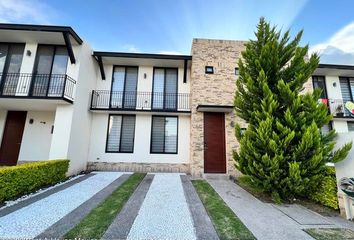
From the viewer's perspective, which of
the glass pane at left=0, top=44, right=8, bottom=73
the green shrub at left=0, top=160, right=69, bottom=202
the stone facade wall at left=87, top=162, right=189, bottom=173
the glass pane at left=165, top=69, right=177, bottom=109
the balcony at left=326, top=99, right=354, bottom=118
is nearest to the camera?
the green shrub at left=0, top=160, right=69, bottom=202

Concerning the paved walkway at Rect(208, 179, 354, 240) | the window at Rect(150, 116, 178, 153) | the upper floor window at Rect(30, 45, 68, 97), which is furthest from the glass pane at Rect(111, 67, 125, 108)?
the paved walkway at Rect(208, 179, 354, 240)

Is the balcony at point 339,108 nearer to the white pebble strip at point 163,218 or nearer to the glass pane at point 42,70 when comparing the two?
the white pebble strip at point 163,218

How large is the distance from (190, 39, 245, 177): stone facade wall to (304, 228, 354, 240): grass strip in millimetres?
5101

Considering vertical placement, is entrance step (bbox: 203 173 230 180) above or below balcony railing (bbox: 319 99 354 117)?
below

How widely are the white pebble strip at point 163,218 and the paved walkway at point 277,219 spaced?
1240 millimetres

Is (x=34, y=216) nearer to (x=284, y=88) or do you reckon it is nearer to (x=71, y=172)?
(x=71, y=172)

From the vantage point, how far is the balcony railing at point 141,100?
31.1 feet

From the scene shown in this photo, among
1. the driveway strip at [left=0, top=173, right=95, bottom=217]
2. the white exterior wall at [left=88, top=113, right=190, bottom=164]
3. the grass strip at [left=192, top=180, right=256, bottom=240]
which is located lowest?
the driveway strip at [left=0, top=173, right=95, bottom=217]

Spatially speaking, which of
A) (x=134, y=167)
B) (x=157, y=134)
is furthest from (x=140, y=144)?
(x=134, y=167)

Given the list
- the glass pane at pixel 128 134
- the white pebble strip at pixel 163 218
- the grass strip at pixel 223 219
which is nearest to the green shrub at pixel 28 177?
the glass pane at pixel 128 134

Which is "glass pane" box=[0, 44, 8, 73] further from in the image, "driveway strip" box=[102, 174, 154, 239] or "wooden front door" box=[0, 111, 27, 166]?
"driveway strip" box=[102, 174, 154, 239]

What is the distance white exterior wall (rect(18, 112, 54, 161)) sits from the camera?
8570 mm

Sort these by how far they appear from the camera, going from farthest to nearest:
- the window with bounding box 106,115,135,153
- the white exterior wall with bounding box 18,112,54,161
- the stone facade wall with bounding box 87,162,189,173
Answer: the window with bounding box 106,115,135,153, the stone facade wall with bounding box 87,162,189,173, the white exterior wall with bounding box 18,112,54,161

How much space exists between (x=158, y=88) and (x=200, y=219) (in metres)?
7.81
